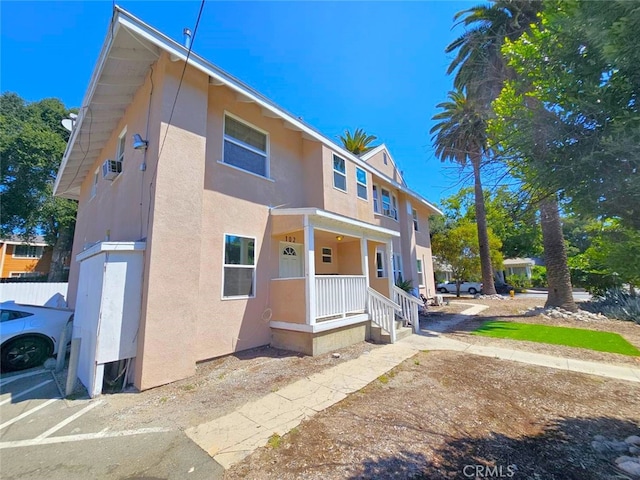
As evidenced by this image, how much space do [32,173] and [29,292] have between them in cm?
1069

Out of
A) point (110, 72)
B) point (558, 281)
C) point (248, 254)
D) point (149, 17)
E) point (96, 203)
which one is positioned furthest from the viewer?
point (558, 281)

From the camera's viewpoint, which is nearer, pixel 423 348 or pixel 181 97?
pixel 181 97

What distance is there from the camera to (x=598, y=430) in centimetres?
365

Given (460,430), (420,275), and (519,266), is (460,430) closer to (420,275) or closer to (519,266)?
(420,275)

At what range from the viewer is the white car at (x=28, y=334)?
21.7 feet

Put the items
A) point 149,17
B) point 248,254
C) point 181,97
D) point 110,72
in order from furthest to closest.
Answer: point 248,254 < point 110,72 < point 181,97 < point 149,17

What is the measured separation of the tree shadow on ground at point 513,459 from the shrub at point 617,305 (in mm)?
10609

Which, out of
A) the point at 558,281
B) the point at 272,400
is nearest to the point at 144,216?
the point at 272,400

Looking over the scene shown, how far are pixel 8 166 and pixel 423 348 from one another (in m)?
27.5

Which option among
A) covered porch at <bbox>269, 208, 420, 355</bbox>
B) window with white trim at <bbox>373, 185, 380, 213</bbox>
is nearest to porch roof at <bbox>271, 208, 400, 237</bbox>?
covered porch at <bbox>269, 208, 420, 355</bbox>

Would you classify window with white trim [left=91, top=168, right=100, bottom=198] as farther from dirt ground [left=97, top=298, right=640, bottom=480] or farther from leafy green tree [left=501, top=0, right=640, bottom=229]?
leafy green tree [left=501, top=0, right=640, bottom=229]

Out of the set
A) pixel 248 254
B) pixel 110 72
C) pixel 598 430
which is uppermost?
pixel 110 72

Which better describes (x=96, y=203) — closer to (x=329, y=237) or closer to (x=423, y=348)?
(x=329, y=237)

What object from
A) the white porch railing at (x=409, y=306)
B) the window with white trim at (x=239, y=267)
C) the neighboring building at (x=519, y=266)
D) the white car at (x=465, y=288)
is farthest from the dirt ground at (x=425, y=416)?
the neighboring building at (x=519, y=266)
